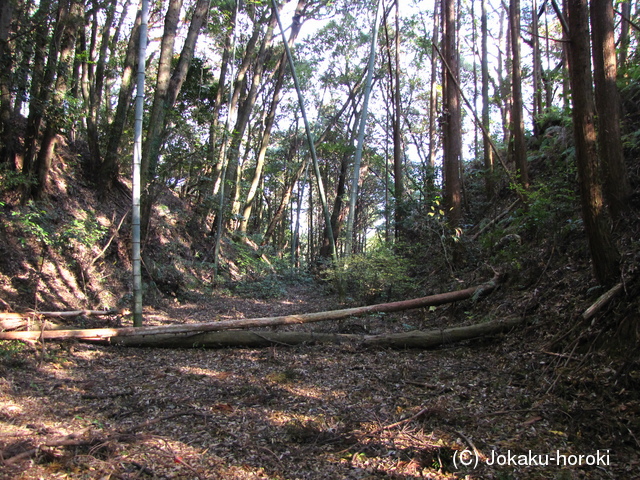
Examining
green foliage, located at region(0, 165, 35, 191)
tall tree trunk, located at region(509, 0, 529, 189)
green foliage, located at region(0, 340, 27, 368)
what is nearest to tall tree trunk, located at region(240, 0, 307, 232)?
tall tree trunk, located at region(509, 0, 529, 189)

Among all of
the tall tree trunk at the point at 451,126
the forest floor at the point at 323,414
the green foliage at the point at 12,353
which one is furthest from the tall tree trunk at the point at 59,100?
the tall tree trunk at the point at 451,126

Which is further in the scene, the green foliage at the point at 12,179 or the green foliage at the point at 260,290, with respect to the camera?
the green foliage at the point at 260,290

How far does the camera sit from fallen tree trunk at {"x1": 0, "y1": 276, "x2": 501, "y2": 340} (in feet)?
17.0

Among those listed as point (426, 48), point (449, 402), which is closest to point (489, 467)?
point (449, 402)

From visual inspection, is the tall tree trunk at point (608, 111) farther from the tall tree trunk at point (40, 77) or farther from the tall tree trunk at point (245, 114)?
the tall tree trunk at point (245, 114)

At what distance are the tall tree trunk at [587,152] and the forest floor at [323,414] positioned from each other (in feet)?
3.39

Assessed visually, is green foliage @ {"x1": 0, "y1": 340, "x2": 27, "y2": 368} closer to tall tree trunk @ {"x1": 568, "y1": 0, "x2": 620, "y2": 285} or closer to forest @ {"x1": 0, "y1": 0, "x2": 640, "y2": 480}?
forest @ {"x1": 0, "y1": 0, "x2": 640, "y2": 480}

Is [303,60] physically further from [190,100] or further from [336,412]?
[336,412]

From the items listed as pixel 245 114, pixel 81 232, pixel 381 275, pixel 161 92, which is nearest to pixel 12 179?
pixel 81 232

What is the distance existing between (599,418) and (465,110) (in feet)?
75.7

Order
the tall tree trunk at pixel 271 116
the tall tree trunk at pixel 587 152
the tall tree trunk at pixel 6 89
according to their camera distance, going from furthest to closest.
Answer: the tall tree trunk at pixel 271 116 → the tall tree trunk at pixel 6 89 → the tall tree trunk at pixel 587 152

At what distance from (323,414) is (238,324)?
8.54 feet

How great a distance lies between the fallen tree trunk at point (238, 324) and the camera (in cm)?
517

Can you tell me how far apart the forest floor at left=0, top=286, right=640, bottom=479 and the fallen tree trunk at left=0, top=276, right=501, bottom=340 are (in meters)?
0.18
